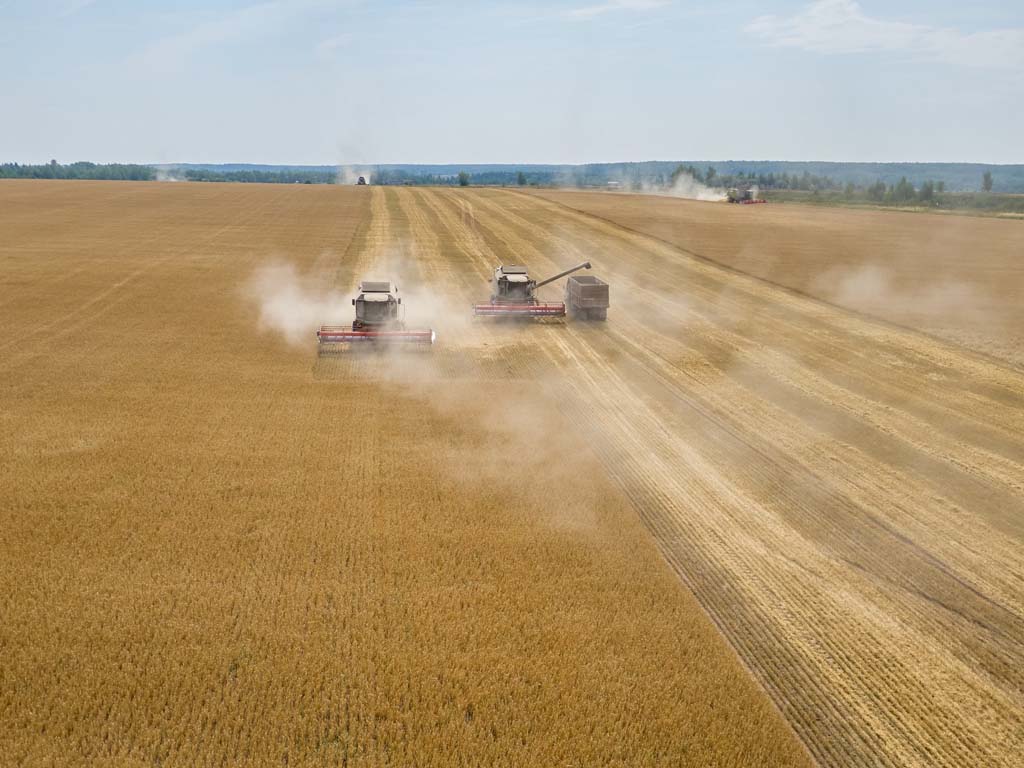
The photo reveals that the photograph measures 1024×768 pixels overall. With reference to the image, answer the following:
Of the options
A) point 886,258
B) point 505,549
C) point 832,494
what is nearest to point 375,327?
point 505,549

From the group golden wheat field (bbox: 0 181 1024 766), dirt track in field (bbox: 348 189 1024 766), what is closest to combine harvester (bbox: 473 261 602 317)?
dirt track in field (bbox: 348 189 1024 766)

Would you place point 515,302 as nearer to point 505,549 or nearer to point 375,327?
point 375,327

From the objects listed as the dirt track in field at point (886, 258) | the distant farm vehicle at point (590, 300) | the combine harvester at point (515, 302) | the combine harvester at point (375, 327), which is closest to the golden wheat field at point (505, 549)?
the combine harvester at point (375, 327)

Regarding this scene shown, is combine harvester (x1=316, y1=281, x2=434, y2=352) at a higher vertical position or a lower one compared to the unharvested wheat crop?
higher

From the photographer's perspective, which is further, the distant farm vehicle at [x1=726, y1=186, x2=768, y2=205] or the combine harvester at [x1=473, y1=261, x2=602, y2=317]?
the distant farm vehicle at [x1=726, y1=186, x2=768, y2=205]

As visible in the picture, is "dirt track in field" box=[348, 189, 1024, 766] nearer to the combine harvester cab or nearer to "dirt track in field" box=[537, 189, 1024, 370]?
the combine harvester cab

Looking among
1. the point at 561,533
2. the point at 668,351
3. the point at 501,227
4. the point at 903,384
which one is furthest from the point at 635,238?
the point at 561,533
